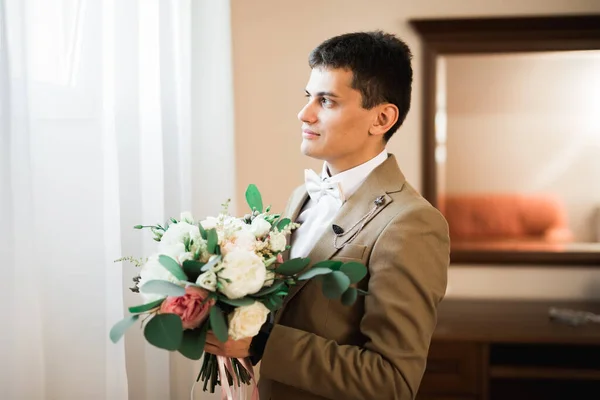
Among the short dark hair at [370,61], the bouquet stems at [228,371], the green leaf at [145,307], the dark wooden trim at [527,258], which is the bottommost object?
the bouquet stems at [228,371]

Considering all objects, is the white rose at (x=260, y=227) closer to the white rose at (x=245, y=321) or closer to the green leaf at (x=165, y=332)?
the white rose at (x=245, y=321)

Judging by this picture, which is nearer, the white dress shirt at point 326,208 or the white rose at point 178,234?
the white rose at point 178,234

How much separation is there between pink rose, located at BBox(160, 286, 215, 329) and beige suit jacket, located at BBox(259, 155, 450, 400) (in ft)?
0.69

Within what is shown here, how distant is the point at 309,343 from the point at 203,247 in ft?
1.05

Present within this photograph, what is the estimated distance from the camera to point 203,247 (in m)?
1.32

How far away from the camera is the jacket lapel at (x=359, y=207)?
151cm

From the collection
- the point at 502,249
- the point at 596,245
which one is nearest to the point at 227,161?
the point at 502,249

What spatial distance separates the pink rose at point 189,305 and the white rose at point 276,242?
19cm

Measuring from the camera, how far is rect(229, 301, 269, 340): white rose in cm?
125

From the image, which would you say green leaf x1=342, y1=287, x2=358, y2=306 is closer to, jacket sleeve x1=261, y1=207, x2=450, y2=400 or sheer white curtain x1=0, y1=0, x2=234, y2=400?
jacket sleeve x1=261, y1=207, x2=450, y2=400

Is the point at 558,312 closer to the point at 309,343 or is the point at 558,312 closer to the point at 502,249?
the point at 502,249

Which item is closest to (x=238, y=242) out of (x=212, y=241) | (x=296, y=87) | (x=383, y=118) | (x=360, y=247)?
(x=212, y=241)

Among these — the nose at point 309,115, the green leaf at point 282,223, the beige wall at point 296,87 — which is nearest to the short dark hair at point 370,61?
the nose at point 309,115

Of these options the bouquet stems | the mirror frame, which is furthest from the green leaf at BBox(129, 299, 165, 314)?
the mirror frame
